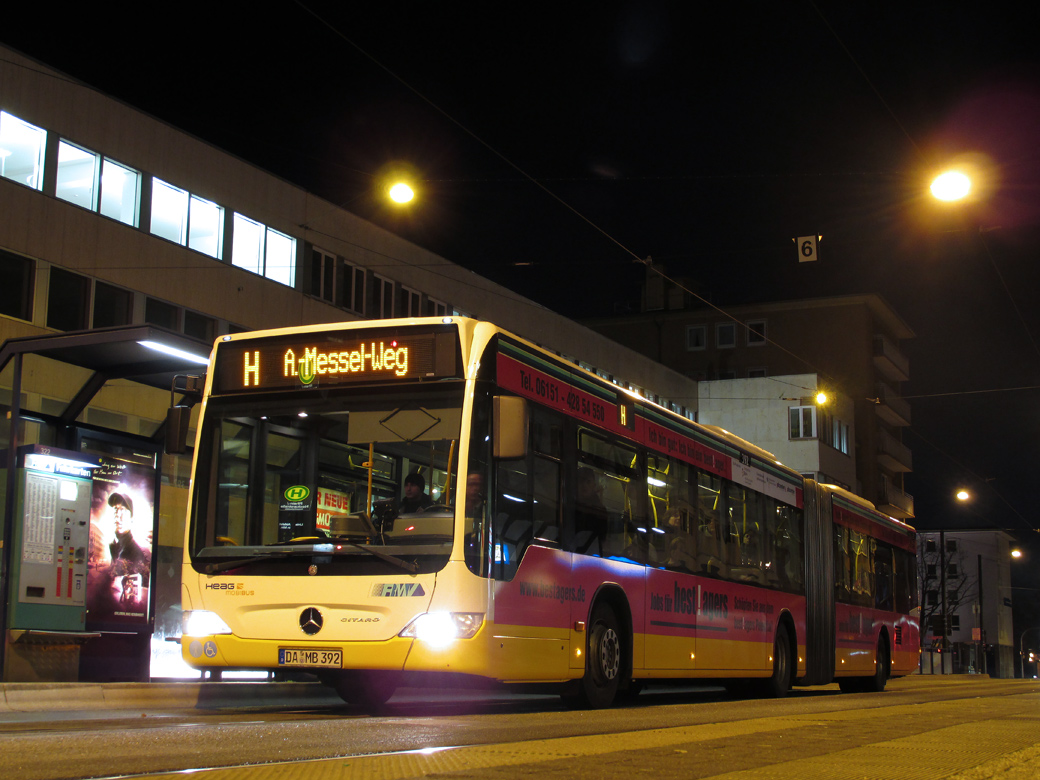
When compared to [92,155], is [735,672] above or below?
below

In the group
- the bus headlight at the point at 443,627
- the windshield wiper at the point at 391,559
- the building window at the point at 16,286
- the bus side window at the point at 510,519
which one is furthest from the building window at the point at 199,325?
the bus headlight at the point at 443,627

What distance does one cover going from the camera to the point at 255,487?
33.4 ft

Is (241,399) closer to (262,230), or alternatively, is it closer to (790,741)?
(790,741)

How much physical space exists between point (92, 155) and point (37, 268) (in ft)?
9.11

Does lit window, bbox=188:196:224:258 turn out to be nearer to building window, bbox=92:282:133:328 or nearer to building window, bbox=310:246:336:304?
building window, bbox=92:282:133:328

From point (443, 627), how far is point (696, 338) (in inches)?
2388

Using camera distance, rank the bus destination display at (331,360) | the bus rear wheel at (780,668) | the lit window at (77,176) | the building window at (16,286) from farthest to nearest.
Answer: the lit window at (77,176) < the building window at (16,286) < the bus rear wheel at (780,668) < the bus destination display at (331,360)

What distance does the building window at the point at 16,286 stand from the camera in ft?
69.5

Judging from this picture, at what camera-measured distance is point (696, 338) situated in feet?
227

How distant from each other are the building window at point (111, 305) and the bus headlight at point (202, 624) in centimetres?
1371

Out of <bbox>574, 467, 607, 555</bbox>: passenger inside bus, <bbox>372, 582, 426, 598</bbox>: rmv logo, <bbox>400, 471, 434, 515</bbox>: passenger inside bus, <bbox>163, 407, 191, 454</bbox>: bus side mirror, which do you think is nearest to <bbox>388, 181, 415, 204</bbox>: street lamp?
<bbox>574, 467, 607, 555</bbox>: passenger inside bus

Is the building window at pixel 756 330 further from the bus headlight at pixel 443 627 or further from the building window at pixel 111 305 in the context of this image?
the bus headlight at pixel 443 627

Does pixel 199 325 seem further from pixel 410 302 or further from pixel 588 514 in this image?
pixel 588 514

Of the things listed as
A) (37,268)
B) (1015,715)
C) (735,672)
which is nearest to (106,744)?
(1015,715)
